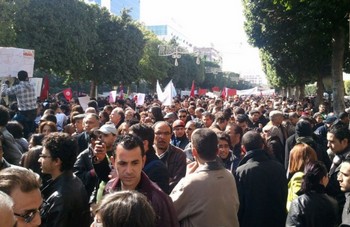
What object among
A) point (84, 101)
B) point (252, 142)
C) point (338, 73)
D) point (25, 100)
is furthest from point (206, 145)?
point (338, 73)

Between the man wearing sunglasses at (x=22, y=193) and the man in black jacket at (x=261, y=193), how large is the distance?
262 cm

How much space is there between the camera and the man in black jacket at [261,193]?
16.2ft

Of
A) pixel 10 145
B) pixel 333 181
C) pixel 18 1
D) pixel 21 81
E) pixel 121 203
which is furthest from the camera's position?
pixel 18 1

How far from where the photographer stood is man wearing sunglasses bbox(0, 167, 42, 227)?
277cm

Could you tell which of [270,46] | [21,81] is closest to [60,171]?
[21,81]

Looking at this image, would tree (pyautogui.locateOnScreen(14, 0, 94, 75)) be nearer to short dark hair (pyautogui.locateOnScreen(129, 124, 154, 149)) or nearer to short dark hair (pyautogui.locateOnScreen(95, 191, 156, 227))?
short dark hair (pyautogui.locateOnScreen(129, 124, 154, 149))

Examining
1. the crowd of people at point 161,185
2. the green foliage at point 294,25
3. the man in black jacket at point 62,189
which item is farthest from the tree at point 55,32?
the man in black jacket at point 62,189

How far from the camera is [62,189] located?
372 centimetres

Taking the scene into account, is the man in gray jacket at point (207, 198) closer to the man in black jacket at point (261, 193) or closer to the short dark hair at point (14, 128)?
the man in black jacket at point (261, 193)

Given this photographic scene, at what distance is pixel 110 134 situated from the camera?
577 centimetres

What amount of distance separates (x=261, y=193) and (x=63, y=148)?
2.11m

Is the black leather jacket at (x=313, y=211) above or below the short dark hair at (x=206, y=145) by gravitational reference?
below

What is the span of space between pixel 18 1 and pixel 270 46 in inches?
549

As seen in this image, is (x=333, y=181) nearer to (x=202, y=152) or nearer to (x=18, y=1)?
(x=202, y=152)
